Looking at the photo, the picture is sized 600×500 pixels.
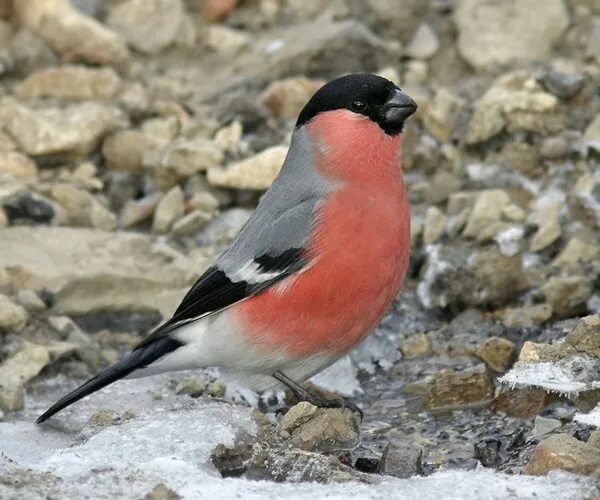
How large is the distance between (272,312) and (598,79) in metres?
2.45

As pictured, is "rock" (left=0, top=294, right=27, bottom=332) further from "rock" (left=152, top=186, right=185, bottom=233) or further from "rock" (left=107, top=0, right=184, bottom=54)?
"rock" (left=107, top=0, right=184, bottom=54)

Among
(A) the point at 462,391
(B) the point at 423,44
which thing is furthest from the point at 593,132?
(A) the point at 462,391

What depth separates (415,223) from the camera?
18.0ft

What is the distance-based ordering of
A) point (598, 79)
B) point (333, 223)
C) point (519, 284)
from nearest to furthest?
1. point (333, 223)
2. point (519, 284)
3. point (598, 79)

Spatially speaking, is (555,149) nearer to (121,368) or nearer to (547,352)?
(547,352)

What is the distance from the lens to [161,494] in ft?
9.96

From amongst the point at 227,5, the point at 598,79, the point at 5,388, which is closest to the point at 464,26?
the point at 598,79

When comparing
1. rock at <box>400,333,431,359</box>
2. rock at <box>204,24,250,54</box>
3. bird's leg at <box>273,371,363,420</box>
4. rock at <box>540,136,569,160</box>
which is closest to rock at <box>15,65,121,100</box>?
rock at <box>204,24,250,54</box>

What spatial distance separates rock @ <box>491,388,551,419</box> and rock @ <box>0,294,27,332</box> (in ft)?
6.14

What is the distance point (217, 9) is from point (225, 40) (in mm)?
225

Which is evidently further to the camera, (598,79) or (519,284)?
(598,79)

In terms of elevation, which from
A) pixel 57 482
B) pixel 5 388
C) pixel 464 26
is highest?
pixel 464 26

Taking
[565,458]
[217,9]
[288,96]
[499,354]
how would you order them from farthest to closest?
[217,9], [288,96], [499,354], [565,458]

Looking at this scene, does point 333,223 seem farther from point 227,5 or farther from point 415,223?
point 227,5
